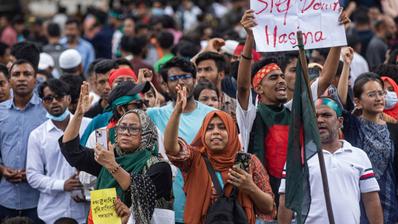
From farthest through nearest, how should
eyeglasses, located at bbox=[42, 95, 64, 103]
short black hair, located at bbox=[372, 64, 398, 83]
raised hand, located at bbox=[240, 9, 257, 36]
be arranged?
short black hair, located at bbox=[372, 64, 398, 83] < eyeglasses, located at bbox=[42, 95, 64, 103] < raised hand, located at bbox=[240, 9, 257, 36]

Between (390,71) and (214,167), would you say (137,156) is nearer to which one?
(214,167)

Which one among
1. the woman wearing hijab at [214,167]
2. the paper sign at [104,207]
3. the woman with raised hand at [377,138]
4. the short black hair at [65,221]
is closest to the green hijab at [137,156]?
the paper sign at [104,207]

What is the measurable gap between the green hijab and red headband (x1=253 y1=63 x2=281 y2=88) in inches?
50.1

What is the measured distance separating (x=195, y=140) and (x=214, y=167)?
0.39 metres

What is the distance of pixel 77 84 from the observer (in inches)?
435

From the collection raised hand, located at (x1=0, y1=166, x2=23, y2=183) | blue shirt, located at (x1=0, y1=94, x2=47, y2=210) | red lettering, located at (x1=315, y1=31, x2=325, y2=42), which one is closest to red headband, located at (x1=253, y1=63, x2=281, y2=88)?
red lettering, located at (x1=315, y1=31, x2=325, y2=42)

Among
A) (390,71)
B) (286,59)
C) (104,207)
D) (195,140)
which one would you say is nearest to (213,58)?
(286,59)

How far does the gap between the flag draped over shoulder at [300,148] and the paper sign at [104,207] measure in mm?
1237

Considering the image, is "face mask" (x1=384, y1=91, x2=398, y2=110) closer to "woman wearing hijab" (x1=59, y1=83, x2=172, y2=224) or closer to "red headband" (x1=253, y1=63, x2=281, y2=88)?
"red headband" (x1=253, y1=63, x2=281, y2=88)

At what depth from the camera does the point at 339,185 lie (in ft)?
27.1

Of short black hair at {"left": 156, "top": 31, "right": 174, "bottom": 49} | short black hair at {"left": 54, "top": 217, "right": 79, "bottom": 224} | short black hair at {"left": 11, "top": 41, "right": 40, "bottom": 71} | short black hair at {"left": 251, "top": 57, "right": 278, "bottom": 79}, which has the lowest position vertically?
short black hair at {"left": 54, "top": 217, "right": 79, "bottom": 224}

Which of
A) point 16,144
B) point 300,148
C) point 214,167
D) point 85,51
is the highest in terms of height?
point 85,51

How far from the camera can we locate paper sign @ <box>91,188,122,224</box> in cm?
820

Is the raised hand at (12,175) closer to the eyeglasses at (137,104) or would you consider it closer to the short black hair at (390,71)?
the eyeglasses at (137,104)
